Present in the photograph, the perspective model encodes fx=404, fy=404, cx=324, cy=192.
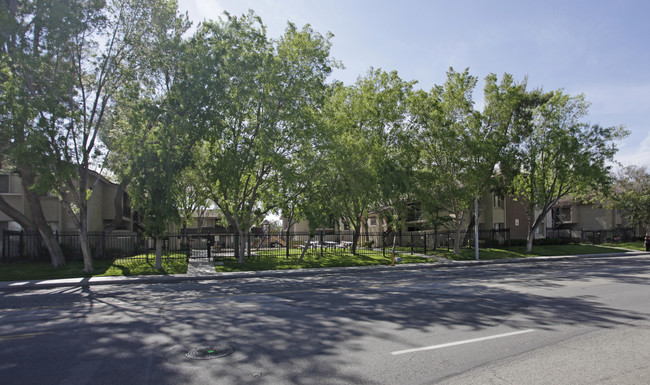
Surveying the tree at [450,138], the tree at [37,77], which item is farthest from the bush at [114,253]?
the tree at [450,138]

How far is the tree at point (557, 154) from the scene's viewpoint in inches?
1235

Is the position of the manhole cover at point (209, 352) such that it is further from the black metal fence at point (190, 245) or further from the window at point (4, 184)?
the window at point (4, 184)

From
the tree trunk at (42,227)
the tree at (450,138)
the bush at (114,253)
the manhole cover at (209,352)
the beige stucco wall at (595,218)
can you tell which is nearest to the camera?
the manhole cover at (209,352)

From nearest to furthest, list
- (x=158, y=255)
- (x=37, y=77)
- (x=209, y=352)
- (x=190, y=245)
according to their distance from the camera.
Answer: (x=209, y=352) → (x=37, y=77) → (x=158, y=255) → (x=190, y=245)

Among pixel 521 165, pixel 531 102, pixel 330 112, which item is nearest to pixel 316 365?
pixel 330 112

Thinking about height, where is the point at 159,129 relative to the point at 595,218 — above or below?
above

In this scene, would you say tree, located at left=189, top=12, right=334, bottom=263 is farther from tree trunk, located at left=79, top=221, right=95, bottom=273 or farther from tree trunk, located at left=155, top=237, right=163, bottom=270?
tree trunk, located at left=79, top=221, right=95, bottom=273

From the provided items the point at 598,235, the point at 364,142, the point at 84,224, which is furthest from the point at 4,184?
the point at 598,235

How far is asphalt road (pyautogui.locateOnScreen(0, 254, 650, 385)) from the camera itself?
518 cm

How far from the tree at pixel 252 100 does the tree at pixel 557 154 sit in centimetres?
1832

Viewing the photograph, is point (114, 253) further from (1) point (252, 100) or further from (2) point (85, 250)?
(1) point (252, 100)

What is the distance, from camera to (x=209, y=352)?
6.06m

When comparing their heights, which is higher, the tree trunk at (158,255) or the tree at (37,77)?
A: the tree at (37,77)

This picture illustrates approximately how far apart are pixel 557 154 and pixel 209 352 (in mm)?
33088
